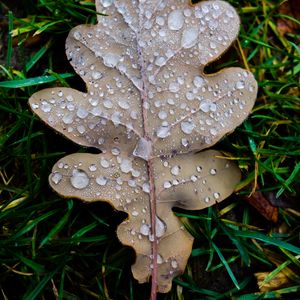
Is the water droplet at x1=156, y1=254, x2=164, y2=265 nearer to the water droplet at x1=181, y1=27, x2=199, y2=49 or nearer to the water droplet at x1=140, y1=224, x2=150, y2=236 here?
the water droplet at x1=140, y1=224, x2=150, y2=236

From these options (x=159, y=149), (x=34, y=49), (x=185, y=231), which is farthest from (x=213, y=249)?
(x=34, y=49)

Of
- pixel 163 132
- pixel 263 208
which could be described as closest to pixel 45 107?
pixel 163 132

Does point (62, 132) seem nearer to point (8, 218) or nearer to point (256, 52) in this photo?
point (8, 218)

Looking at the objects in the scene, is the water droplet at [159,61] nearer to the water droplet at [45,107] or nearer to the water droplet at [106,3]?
the water droplet at [106,3]

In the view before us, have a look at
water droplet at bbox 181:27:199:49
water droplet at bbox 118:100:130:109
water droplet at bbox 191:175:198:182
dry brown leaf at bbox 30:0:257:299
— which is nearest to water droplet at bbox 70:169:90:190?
dry brown leaf at bbox 30:0:257:299

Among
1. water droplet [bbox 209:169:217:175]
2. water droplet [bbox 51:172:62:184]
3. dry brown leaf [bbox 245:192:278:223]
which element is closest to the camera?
water droplet [bbox 51:172:62:184]

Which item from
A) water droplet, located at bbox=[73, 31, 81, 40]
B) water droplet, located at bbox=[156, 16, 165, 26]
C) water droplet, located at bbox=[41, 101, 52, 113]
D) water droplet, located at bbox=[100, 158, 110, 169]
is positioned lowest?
water droplet, located at bbox=[100, 158, 110, 169]

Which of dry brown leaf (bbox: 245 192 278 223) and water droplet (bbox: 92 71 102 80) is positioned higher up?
water droplet (bbox: 92 71 102 80)
